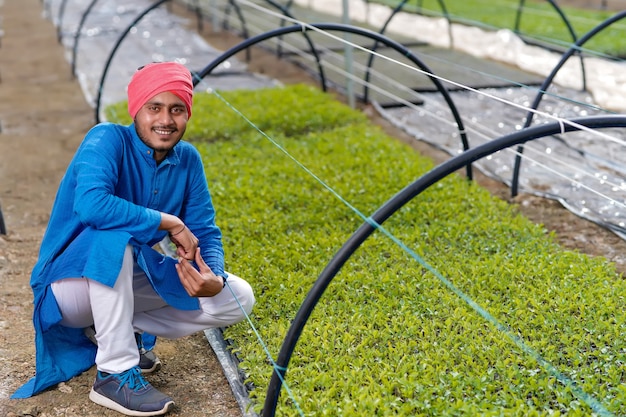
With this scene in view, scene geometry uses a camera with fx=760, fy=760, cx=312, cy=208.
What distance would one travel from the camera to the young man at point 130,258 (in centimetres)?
280

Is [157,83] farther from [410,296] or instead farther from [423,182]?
[410,296]

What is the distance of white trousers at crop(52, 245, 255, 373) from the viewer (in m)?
2.81

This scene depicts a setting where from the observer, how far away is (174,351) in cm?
347

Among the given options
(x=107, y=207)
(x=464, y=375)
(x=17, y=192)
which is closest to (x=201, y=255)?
(x=107, y=207)

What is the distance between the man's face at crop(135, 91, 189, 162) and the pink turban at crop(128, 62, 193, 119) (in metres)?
0.02

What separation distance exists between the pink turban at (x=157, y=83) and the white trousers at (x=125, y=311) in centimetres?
58

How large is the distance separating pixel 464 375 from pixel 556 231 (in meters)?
1.86

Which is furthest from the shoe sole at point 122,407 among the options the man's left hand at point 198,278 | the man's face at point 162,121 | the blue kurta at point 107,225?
the man's face at point 162,121

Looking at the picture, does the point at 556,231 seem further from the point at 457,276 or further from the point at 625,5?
the point at 625,5

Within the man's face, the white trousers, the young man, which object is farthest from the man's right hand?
the man's face

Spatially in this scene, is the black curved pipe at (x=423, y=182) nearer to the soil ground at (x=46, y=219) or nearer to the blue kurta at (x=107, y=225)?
the blue kurta at (x=107, y=225)

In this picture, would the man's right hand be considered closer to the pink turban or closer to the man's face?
the man's face

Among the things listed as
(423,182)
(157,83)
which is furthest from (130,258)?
(423,182)

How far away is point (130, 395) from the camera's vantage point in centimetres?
290
